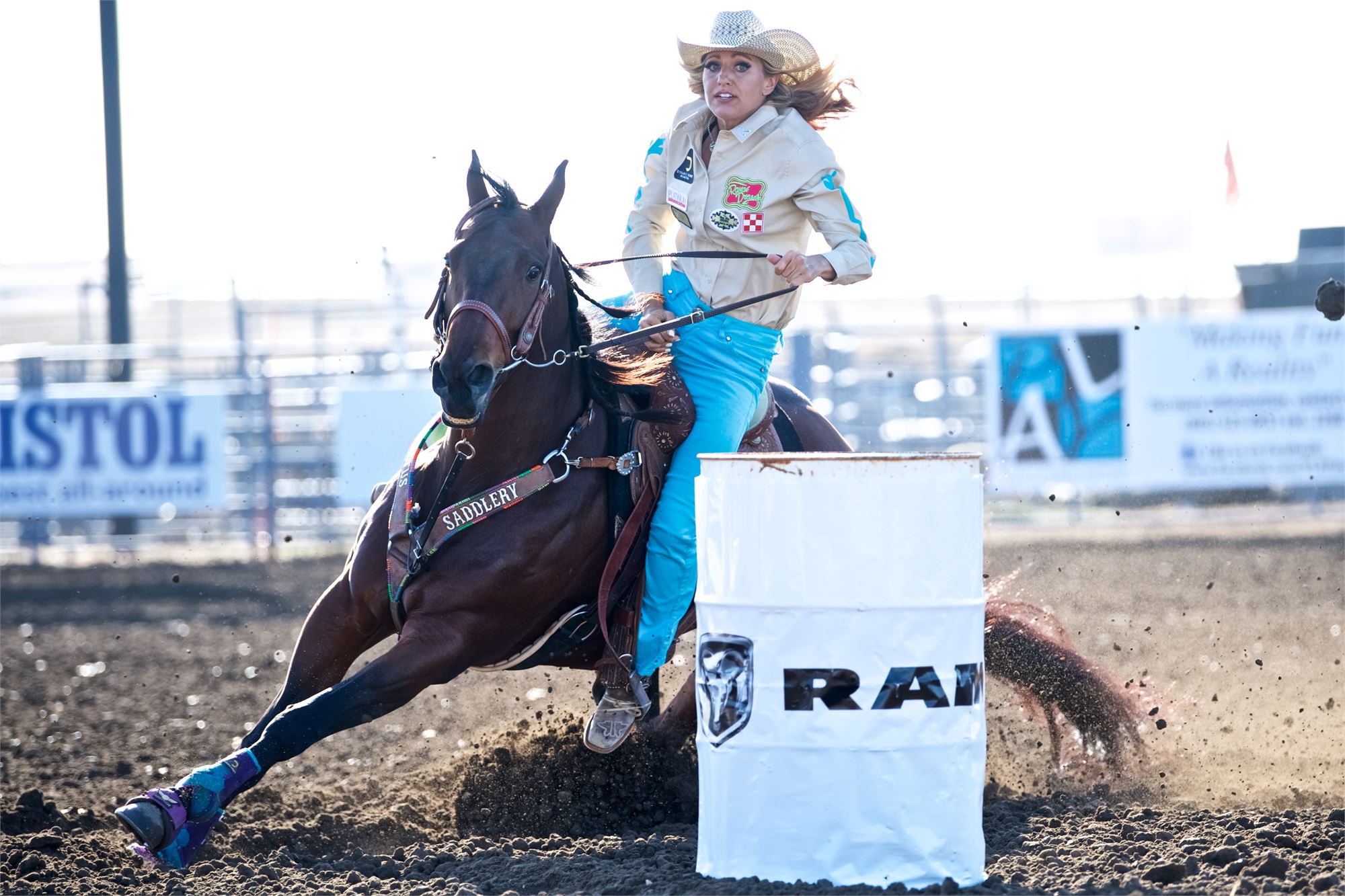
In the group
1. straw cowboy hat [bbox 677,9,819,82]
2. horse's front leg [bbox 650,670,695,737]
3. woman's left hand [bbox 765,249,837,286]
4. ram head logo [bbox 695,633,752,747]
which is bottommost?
horse's front leg [bbox 650,670,695,737]

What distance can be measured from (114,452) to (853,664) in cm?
1270

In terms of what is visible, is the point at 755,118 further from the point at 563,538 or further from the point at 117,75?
the point at 117,75

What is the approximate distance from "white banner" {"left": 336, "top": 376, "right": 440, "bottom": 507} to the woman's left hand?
10.0 metres

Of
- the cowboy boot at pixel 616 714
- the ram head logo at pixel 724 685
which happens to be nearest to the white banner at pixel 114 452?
the cowboy boot at pixel 616 714

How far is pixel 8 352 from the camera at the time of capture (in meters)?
16.4

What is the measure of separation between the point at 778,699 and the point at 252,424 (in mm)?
12601

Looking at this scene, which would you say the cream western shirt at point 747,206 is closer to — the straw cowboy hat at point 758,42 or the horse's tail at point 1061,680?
the straw cowboy hat at point 758,42

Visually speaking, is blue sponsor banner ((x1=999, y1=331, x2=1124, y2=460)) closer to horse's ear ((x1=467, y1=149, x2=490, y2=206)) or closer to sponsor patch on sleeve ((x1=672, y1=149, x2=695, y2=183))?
sponsor patch on sleeve ((x1=672, y1=149, x2=695, y2=183))

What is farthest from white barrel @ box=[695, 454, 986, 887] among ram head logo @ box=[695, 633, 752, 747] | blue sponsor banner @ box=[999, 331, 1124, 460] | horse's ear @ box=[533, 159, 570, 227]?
blue sponsor banner @ box=[999, 331, 1124, 460]

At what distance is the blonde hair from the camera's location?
4906 millimetres

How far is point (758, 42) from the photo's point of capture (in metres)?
4.72

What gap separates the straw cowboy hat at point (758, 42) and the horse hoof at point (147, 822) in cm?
284

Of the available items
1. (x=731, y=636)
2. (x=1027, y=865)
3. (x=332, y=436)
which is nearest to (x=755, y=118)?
(x=731, y=636)

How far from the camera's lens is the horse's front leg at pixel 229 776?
384 centimetres
